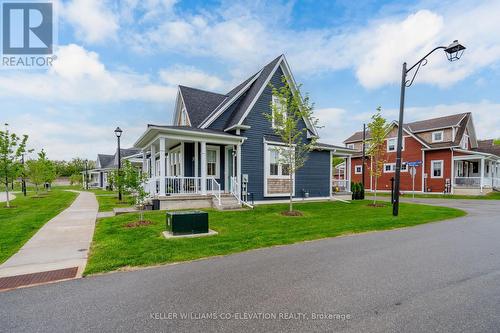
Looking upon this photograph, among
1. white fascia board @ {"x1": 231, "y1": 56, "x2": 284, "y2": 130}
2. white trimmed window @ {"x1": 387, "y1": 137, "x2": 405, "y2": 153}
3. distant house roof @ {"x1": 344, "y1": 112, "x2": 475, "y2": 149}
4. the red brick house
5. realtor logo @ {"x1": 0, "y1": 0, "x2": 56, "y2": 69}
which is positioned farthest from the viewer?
white trimmed window @ {"x1": 387, "y1": 137, "x2": 405, "y2": 153}

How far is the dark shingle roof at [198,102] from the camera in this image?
16.8m

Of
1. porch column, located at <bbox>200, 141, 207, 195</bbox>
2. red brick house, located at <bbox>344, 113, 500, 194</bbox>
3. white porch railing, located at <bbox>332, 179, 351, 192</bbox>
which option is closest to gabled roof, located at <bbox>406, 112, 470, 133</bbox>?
red brick house, located at <bbox>344, 113, 500, 194</bbox>

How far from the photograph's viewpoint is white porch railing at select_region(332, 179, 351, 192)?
67.1ft

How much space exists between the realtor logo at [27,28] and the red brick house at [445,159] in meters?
27.0

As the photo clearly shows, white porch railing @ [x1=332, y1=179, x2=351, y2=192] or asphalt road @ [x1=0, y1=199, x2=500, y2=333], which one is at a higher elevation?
white porch railing @ [x1=332, y1=179, x2=351, y2=192]

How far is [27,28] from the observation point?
37.3ft

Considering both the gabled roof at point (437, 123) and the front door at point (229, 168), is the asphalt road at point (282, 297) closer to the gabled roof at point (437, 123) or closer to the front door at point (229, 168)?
the front door at point (229, 168)

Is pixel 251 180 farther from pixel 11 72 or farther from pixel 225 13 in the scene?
pixel 11 72

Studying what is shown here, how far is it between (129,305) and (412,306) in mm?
3903

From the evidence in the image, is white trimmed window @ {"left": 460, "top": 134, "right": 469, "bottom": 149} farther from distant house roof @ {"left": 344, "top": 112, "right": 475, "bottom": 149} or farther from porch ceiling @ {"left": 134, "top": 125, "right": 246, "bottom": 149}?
porch ceiling @ {"left": 134, "top": 125, "right": 246, "bottom": 149}

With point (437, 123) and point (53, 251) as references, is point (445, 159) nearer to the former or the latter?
point (437, 123)

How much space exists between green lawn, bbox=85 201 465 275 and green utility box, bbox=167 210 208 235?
0.47 meters

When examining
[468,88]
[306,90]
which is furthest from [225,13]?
[468,88]

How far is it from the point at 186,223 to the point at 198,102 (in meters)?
12.4
